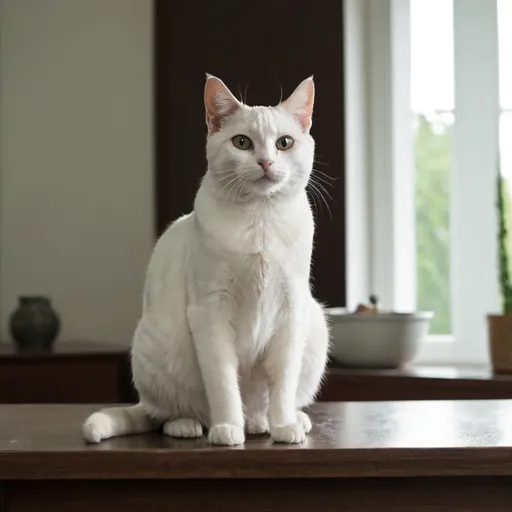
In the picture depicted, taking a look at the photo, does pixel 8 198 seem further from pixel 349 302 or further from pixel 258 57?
pixel 349 302

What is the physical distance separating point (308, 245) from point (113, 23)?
1.67 meters

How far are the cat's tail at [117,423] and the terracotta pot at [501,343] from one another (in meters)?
1.16

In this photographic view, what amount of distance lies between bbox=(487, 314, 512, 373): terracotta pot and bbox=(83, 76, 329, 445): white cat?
3.51ft

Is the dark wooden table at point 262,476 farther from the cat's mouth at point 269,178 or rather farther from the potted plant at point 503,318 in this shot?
the potted plant at point 503,318

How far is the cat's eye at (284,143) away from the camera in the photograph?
94 cm

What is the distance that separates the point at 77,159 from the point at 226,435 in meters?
1.71

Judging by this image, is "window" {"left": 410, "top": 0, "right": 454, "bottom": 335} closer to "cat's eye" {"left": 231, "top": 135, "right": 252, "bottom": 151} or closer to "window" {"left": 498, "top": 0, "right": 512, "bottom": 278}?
"window" {"left": 498, "top": 0, "right": 512, "bottom": 278}

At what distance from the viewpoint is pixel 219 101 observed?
966mm

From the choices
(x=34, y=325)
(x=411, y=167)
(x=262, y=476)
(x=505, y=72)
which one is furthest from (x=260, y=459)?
(x=505, y=72)

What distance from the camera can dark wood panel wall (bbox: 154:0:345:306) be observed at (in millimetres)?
2201

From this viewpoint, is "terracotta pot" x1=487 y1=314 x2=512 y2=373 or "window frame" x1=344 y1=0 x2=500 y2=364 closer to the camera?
"terracotta pot" x1=487 y1=314 x2=512 y2=373

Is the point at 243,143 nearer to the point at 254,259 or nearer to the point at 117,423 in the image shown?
the point at 254,259

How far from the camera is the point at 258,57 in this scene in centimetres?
224

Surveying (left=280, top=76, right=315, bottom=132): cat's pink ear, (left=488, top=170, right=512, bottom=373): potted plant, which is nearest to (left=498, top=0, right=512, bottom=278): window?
(left=488, top=170, right=512, bottom=373): potted plant
